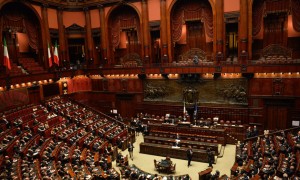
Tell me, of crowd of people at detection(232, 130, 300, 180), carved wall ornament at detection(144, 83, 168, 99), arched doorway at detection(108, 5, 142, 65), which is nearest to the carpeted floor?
crowd of people at detection(232, 130, 300, 180)

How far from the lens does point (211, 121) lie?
16.8 meters

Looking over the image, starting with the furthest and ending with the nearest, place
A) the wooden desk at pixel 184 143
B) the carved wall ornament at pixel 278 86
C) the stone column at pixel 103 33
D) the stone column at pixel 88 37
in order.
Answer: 1. the stone column at pixel 88 37
2. the stone column at pixel 103 33
3. the carved wall ornament at pixel 278 86
4. the wooden desk at pixel 184 143

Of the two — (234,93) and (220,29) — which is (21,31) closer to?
(220,29)

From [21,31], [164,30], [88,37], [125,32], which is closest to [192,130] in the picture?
[164,30]

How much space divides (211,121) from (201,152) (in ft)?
13.9

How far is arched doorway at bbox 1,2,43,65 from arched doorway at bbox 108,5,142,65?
537 cm

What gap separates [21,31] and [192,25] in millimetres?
12064

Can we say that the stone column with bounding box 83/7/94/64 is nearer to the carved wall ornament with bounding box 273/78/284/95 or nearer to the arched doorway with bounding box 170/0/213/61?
the arched doorway with bounding box 170/0/213/61

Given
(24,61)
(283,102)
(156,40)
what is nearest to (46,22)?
(24,61)

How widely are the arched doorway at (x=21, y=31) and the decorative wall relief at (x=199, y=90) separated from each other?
8.49 m

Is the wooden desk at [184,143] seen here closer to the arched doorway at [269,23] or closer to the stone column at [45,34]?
the arched doorway at [269,23]

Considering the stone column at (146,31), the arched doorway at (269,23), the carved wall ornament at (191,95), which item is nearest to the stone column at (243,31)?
the arched doorway at (269,23)

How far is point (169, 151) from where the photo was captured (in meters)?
13.8

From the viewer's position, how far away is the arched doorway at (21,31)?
55.0 feet
